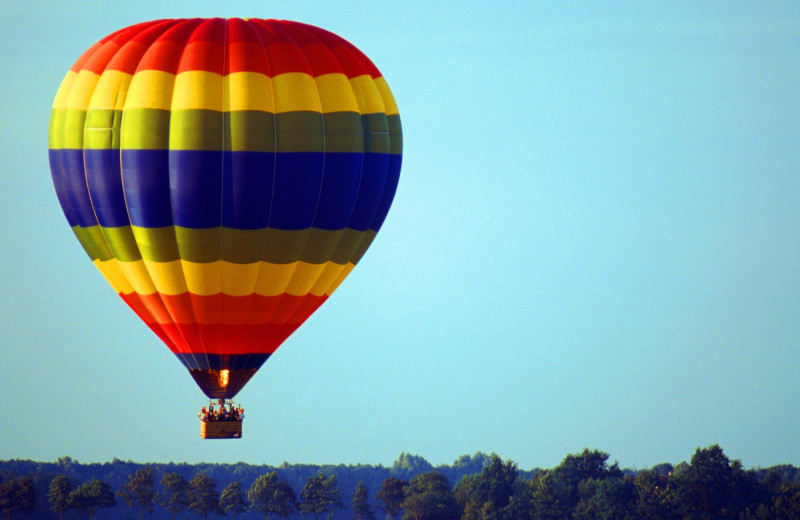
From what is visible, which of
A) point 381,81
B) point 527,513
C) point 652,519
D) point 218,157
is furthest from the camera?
point 527,513

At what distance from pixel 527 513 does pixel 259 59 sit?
292ft

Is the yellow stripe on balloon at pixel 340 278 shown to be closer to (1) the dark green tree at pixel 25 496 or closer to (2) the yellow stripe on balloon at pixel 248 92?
(2) the yellow stripe on balloon at pixel 248 92

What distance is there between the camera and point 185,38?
49156 mm

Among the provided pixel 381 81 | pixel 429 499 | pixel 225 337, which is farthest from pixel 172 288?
pixel 429 499

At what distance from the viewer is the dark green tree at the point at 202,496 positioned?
14750 cm

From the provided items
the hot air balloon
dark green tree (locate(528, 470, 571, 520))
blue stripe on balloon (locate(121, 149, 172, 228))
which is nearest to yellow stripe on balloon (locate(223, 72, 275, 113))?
the hot air balloon

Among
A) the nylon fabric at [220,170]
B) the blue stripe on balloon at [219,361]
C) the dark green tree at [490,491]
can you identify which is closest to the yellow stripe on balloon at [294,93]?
the nylon fabric at [220,170]

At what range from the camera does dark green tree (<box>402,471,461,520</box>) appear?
5477 inches

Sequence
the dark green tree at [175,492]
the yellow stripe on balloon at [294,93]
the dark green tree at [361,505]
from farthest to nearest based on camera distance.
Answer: the dark green tree at [361,505] < the dark green tree at [175,492] < the yellow stripe on balloon at [294,93]

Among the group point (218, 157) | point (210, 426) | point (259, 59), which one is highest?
point (259, 59)

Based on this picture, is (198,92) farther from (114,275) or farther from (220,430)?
(220,430)

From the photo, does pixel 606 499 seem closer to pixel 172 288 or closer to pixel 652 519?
pixel 652 519

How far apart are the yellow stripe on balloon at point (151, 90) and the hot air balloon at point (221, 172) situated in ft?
0.16

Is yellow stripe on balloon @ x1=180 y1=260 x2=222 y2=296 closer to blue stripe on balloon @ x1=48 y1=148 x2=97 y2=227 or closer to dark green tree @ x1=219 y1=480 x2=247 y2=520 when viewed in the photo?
blue stripe on balloon @ x1=48 y1=148 x2=97 y2=227
